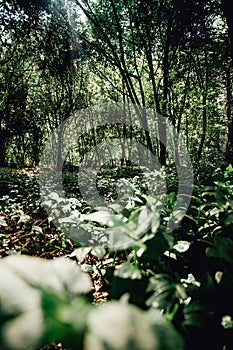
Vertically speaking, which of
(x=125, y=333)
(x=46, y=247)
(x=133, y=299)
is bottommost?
(x=46, y=247)

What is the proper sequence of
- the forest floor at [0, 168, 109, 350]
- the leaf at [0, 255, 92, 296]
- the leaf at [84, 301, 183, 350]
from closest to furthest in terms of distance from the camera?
1. the leaf at [84, 301, 183, 350]
2. the leaf at [0, 255, 92, 296]
3. the forest floor at [0, 168, 109, 350]

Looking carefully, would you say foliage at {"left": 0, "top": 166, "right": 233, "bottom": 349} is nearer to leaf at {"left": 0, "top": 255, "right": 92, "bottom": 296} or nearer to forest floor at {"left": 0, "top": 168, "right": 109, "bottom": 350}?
leaf at {"left": 0, "top": 255, "right": 92, "bottom": 296}

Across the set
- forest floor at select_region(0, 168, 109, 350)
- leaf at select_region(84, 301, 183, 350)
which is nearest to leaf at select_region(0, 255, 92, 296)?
leaf at select_region(84, 301, 183, 350)

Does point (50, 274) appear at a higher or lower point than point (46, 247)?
higher

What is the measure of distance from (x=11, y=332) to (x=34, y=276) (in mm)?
152

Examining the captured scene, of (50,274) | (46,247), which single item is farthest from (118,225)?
(46,247)

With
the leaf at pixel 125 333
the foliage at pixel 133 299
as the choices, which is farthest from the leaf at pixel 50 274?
the leaf at pixel 125 333

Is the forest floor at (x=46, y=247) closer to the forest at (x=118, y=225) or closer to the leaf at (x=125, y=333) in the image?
the forest at (x=118, y=225)

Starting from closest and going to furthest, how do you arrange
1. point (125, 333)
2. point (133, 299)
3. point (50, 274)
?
point (125, 333)
point (50, 274)
point (133, 299)

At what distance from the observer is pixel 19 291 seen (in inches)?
25.3

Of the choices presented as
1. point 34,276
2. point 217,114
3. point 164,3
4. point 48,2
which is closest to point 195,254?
point 34,276

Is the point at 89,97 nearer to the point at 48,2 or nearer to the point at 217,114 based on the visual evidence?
the point at 217,114

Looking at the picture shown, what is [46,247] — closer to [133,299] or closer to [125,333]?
[133,299]

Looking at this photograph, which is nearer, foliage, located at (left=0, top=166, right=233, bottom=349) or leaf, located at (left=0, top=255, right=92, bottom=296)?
foliage, located at (left=0, top=166, right=233, bottom=349)
